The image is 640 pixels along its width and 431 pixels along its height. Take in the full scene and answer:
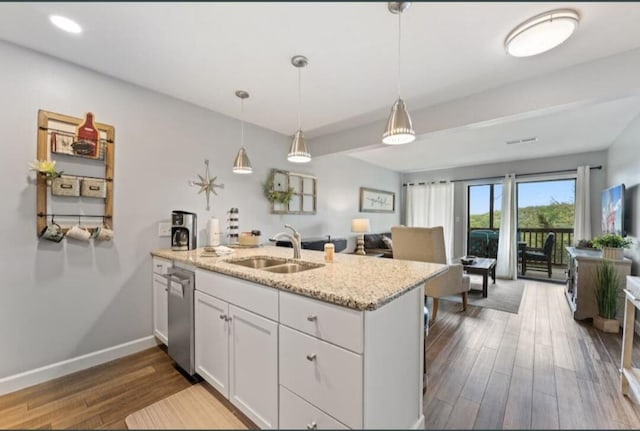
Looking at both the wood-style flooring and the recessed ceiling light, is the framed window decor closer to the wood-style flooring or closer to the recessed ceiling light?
the wood-style flooring

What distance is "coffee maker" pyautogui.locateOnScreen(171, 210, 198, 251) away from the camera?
2.49m

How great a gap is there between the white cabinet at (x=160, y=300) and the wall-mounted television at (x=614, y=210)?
4998mm

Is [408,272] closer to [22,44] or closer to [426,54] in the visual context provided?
[426,54]

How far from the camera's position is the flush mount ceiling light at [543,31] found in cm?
141

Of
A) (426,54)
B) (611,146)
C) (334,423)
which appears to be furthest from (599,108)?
(334,423)

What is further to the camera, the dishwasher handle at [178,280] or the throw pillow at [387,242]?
the throw pillow at [387,242]

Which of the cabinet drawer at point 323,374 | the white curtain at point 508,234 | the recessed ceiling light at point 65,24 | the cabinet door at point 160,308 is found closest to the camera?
A: the cabinet drawer at point 323,374

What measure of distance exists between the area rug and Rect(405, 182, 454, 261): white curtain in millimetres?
1270

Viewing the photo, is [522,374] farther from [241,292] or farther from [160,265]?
[160,265]

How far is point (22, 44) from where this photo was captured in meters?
1.82

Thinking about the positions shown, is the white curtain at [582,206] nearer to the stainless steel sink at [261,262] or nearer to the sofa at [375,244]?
the sofa at [375,244]

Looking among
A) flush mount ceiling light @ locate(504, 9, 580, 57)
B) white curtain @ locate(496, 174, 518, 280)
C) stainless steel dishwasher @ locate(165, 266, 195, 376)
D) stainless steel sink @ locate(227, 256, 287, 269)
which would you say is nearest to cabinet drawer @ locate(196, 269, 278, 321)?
stainless steel dishwasher @ locate(165, 266, 195, 376)

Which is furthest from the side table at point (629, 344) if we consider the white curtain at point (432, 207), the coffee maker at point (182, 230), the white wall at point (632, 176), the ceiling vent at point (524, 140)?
the white curtain at point (432, 207)

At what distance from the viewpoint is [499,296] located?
13.5 ft
